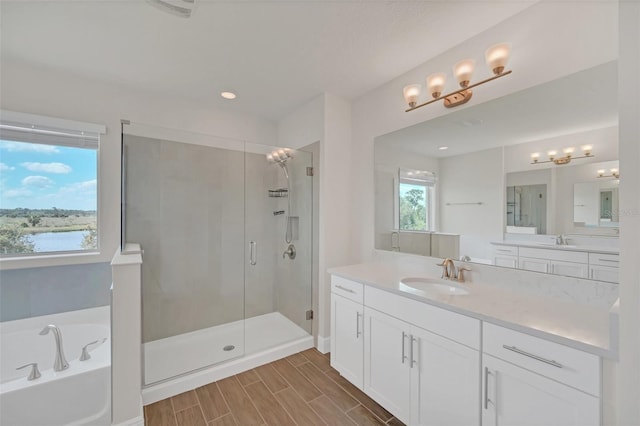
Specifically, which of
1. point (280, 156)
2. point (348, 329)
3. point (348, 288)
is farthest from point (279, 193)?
point (348, 329)

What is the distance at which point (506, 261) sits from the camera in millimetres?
1594

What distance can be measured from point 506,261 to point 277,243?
237cm

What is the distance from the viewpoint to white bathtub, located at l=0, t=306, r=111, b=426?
4.66 ft

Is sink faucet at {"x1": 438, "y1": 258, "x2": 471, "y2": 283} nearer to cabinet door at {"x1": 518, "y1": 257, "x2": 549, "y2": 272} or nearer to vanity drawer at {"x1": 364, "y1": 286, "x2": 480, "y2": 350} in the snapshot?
cabinet door at {"x1": 518, "y1": 257, "x2": 549, "y2": 272}

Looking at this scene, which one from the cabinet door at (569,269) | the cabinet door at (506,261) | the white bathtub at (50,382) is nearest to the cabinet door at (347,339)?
the cabinet door at (506,261)

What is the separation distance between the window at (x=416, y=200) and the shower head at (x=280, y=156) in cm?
136

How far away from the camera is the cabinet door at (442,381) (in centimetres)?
122

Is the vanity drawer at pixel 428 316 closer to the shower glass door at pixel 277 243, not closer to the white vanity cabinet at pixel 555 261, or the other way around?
the white vanity cabinet at pixel 555 261

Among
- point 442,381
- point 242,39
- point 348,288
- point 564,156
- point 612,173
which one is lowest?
point 442,381

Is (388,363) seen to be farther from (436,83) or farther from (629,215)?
(436,83)

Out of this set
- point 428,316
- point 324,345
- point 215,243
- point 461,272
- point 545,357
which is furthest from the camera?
point 215,243

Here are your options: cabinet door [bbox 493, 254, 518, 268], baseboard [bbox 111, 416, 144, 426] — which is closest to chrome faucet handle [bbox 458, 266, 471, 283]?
cabinet door [bbox 493, 254, 518, 268]

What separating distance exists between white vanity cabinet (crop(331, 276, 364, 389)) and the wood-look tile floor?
14 cm

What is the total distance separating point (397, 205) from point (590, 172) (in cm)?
123
